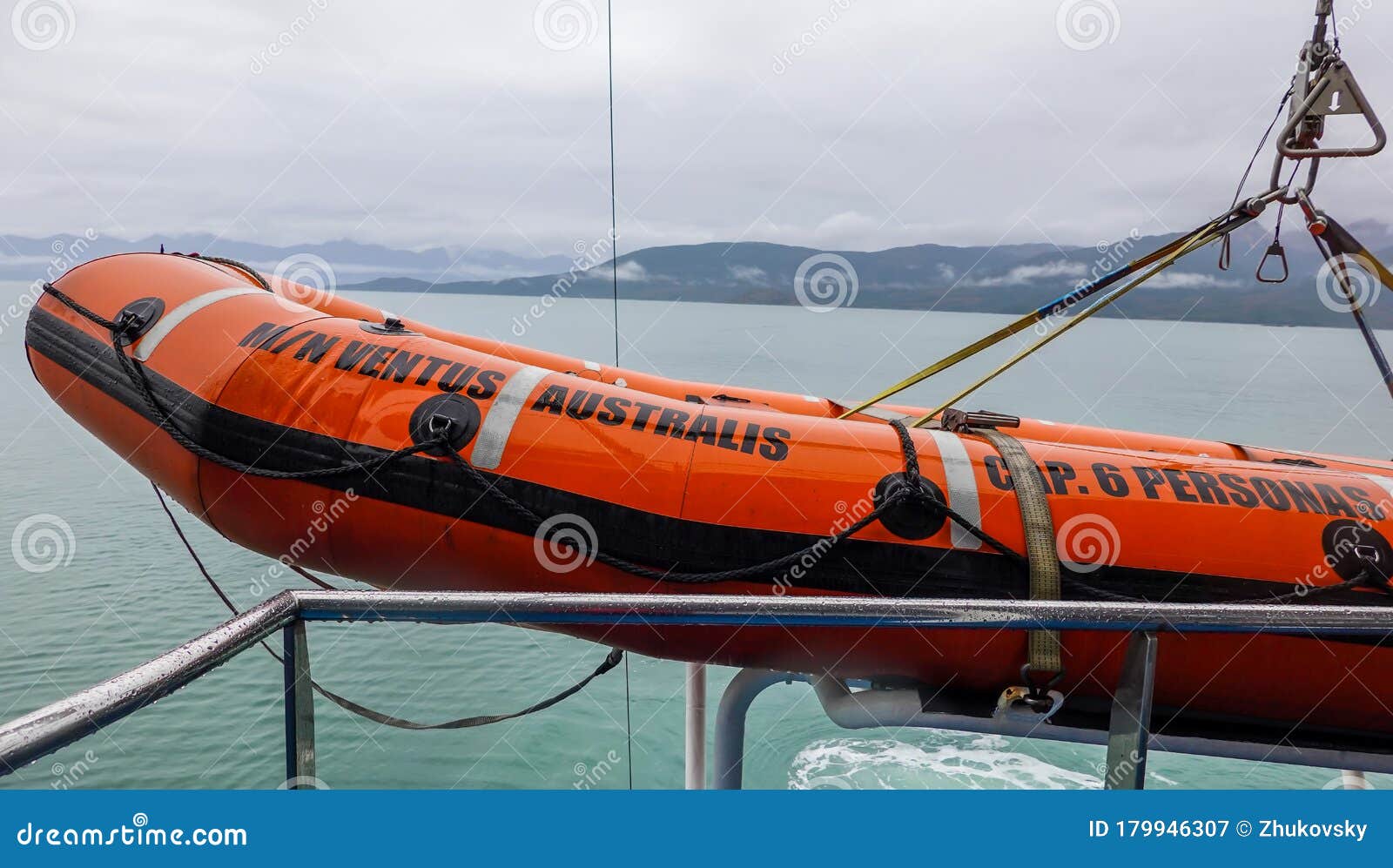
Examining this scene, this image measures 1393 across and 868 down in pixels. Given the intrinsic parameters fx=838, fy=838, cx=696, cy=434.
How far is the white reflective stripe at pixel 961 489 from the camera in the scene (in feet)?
6.64

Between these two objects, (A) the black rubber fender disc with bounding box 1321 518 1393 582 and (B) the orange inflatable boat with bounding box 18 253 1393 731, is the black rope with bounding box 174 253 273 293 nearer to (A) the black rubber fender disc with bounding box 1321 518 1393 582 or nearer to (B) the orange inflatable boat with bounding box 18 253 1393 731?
(B) the orange inflatable boat with bounding box 18 253 1393 731

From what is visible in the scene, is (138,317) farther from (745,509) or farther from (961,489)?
(961,489)

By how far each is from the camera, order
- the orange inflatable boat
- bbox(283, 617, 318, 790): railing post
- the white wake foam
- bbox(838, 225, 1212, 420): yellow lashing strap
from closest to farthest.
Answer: bbox(283, 617, 318, 790): railing post < the orange inflatable boat < bbox(838, 225, 1212, 420): yellow lashing strap < the white wake foam

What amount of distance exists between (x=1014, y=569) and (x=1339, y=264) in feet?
5.24

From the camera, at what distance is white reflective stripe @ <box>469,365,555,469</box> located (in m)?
2.12

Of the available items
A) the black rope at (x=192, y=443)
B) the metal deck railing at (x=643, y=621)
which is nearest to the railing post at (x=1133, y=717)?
the metal deck railing at (x=643, y=621)

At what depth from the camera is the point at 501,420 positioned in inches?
85.5

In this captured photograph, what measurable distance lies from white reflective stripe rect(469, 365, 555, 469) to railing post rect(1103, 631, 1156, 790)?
4.92 feet

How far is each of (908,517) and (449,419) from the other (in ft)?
3.85

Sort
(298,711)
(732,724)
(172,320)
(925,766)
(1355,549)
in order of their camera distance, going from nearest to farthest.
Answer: (298,711) < (1355,549) < (732,724) < (172,320) < (925,766)

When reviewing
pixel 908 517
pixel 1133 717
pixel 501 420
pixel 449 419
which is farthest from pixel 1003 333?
pixel 1133 717

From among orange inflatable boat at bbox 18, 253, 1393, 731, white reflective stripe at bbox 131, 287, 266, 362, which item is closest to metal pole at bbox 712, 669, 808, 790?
orange inflatable boat at bbox 18, 253, 1393, 731
